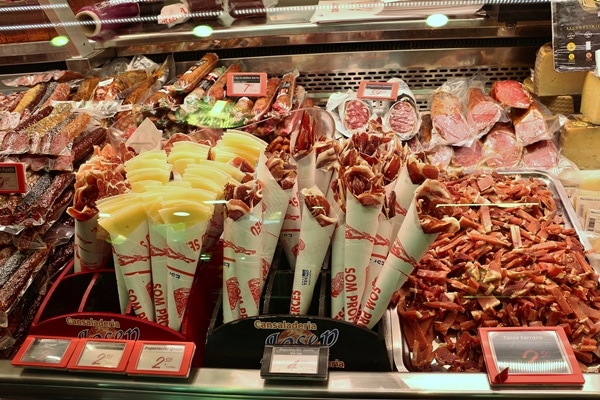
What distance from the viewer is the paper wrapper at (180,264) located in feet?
4.17

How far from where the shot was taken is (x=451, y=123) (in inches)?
96.2

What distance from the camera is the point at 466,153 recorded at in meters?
2.44

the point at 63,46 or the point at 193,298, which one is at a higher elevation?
the point at 63,46

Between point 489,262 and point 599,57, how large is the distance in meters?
1.08

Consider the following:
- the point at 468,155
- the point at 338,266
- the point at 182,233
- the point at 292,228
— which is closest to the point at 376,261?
the point at 338,266

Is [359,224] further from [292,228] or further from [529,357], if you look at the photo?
[529,357]

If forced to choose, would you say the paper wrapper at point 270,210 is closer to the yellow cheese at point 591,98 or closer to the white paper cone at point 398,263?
the white paper cone at point 398,263

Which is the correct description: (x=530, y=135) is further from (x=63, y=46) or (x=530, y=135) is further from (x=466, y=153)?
(x=63, y=46)

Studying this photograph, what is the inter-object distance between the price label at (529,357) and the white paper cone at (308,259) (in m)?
0.39

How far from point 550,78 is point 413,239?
1570 millimetres

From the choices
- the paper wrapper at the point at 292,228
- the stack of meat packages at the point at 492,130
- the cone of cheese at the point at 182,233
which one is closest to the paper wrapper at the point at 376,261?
the paper wrapper at the point at 292,228

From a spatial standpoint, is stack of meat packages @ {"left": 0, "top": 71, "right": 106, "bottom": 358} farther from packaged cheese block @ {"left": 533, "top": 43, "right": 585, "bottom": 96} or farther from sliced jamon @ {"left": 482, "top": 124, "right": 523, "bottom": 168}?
packaged cheese block @ {"left": 533, "top": 43, "right": 585, "bottom": 96}

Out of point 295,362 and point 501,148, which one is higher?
point 295,362

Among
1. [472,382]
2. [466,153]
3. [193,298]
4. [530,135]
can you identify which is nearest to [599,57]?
[530,135]
